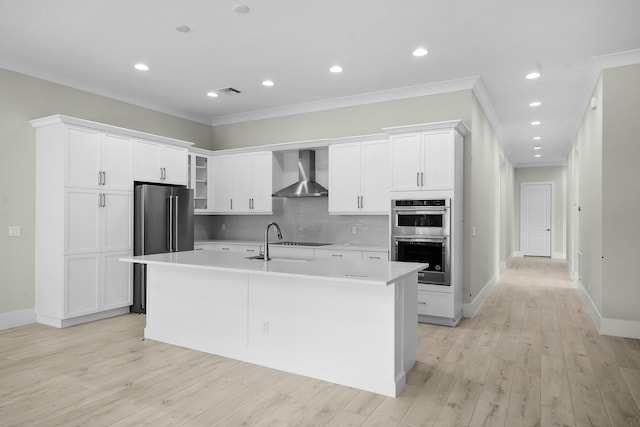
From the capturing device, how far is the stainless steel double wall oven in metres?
4.60

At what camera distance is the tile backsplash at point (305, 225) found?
579 centimetres

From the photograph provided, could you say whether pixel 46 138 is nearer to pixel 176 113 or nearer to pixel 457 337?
pixel 176 113

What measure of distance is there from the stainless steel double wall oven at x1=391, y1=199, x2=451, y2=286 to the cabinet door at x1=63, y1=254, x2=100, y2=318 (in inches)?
140

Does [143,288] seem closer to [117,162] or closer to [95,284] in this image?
[95,284]

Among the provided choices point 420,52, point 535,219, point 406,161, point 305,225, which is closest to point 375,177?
point 406,161

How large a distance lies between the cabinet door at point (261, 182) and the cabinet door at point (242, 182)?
6 cm

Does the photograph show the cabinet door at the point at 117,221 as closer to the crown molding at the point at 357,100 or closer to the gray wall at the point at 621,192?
the crown molding at the point at 357,100

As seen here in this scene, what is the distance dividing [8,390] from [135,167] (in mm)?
2965

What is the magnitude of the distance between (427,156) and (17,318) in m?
4.99

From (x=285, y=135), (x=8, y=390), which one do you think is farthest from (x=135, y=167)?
(x=8, y=390)

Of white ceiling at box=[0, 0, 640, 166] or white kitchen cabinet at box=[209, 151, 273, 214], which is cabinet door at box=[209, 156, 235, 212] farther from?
white ceiling at box=[0, 0, 640, 166]

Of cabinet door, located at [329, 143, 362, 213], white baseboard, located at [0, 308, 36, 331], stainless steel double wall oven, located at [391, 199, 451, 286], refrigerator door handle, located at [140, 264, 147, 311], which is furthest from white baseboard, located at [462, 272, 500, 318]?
white baseboard, located at [0, 308, 36, 331]

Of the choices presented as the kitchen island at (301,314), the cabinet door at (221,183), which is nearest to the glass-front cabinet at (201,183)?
the cabinet door at (221,183)

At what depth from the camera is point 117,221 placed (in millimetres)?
5035
